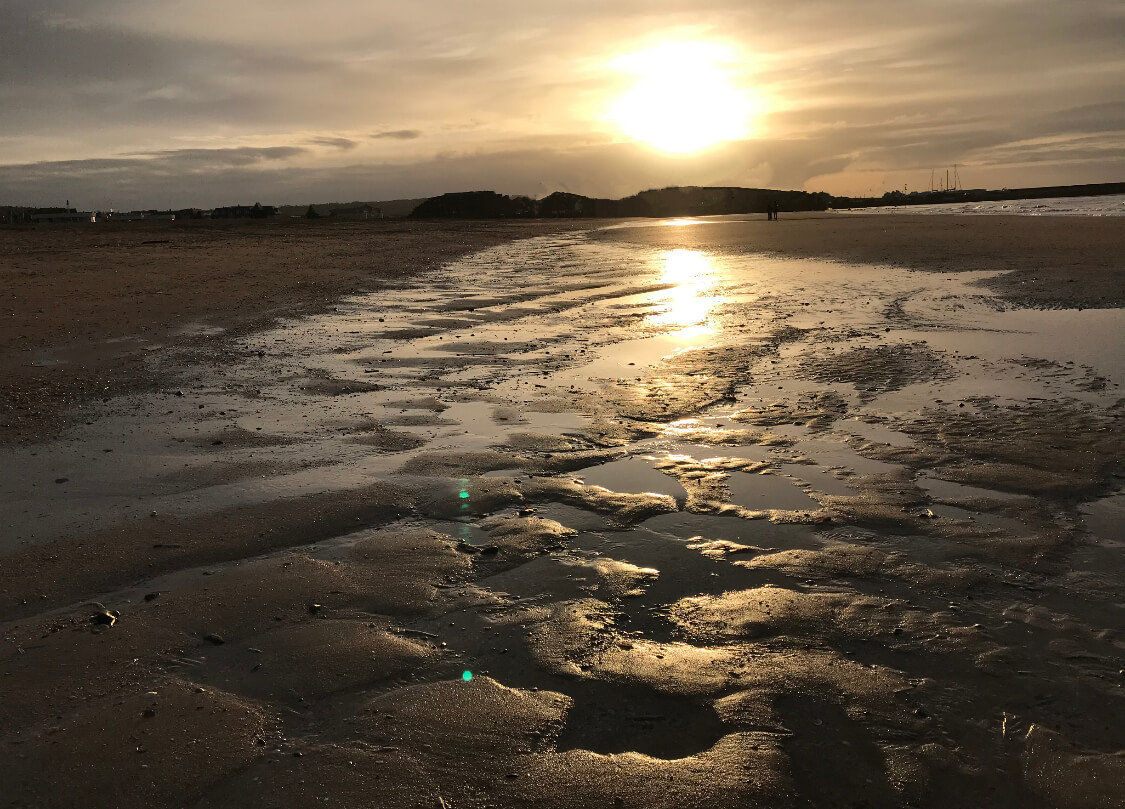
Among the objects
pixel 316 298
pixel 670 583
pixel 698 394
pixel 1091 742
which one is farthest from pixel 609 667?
pixel 316 298

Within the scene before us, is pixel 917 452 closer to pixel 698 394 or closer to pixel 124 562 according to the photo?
pixel 698 394

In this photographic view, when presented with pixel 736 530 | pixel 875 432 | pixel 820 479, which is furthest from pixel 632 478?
pixel 875 432

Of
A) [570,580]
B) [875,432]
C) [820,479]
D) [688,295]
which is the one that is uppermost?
[688,295]

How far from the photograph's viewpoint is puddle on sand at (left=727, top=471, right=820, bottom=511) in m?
5.41

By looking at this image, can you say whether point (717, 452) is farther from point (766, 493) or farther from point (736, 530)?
point (736, 530)

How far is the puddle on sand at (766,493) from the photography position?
17.7 ft

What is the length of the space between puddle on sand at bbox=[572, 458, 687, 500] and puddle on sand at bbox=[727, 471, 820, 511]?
0.41m

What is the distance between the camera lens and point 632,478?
5.98 m

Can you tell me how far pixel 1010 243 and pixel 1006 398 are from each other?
71.7ft

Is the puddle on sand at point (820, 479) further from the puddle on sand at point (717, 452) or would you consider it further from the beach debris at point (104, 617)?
the beach debris at point (104, 617)

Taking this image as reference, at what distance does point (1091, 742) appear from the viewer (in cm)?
298

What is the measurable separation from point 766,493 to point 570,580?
6.31 ft

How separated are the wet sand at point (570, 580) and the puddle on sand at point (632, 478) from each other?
0.10 ft

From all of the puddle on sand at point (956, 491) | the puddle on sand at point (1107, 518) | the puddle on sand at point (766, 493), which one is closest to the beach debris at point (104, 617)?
the puddle on sand at point (766, 493)
